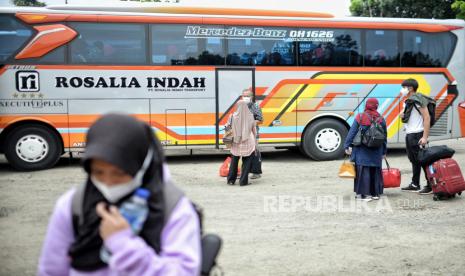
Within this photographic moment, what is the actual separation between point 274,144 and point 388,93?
302 cm

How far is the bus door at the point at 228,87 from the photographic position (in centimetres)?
1224

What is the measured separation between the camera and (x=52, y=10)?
11195 millimetres

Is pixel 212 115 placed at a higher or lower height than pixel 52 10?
lower

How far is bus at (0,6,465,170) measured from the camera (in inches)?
441

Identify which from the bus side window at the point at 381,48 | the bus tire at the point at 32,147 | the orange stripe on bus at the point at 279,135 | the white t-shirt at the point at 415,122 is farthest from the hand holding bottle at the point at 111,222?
the bus side window at the point at 381,48

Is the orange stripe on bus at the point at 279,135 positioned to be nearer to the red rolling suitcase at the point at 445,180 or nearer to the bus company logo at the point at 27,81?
the red rolling suitcase at the point at 445,180

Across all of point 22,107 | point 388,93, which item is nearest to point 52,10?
point 22,107

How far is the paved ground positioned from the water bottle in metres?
3.02

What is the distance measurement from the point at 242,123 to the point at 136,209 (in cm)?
753

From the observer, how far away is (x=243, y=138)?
9383mm

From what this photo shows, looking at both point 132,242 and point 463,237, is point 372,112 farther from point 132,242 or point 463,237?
point 132,242

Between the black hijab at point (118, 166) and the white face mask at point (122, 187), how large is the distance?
0.07 feet

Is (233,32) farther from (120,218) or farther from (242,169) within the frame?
(120,218)

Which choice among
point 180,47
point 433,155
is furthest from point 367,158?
point 180,47
